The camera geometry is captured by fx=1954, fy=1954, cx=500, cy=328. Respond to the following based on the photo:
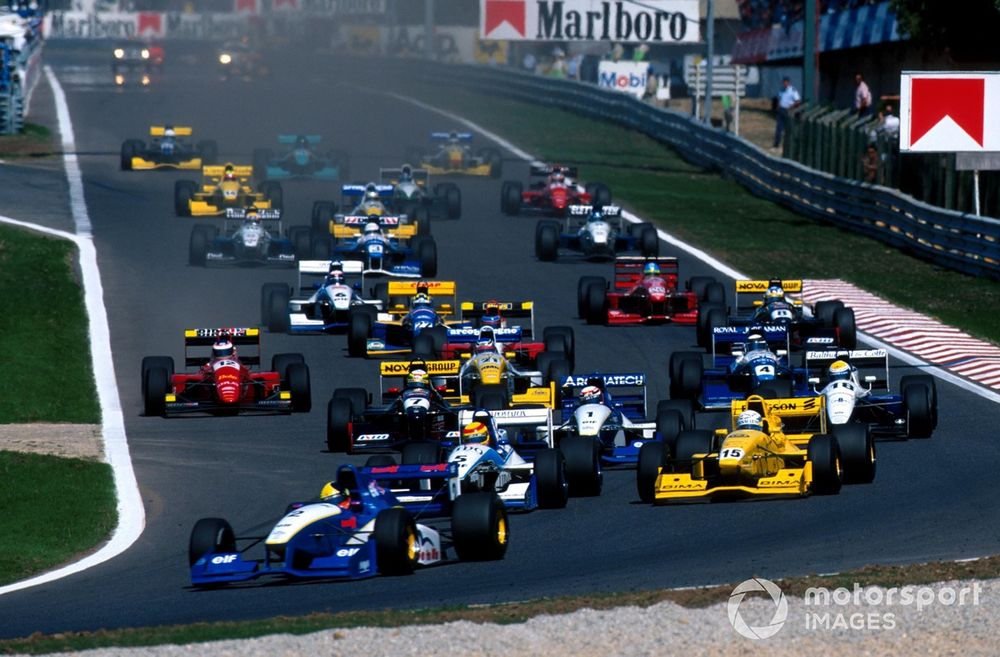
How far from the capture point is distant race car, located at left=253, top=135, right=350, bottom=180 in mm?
47406

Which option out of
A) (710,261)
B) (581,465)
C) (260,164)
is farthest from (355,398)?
(260,164)

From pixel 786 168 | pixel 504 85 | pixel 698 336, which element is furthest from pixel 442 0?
pixel 698 336

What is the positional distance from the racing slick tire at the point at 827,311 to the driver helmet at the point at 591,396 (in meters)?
7.10

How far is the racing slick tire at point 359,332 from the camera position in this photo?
28.4 meters

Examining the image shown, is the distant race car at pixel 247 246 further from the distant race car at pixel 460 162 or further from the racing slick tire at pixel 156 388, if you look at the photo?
the distant race car at pixel 460 162

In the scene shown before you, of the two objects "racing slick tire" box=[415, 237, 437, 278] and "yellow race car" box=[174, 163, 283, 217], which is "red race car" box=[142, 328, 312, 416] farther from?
"yellow race car" box=[174, 163, 283, 217]

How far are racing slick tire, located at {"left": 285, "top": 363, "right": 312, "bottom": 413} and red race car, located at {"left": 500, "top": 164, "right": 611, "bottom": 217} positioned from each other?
18.6m

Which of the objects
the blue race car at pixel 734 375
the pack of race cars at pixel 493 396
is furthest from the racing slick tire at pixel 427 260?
the blue race car at pixel 734 375

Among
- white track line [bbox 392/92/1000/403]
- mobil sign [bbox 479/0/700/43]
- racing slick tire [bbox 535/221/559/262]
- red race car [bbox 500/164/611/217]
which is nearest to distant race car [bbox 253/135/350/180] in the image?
red race car [bbox 500/164/611/217]

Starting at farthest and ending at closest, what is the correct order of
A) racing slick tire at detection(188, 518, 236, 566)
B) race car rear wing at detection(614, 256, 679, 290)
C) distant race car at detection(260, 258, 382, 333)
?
race car rear wing at detection(614, 256, 679, 290), distant race car at detection(260, 258, 382, 333), racing slick tire at detection(188, 518, 236, 566)

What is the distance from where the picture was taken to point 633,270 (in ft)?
108

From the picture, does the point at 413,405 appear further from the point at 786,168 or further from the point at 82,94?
the point at 82,94

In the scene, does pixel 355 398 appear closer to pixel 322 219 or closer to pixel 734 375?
pixel 734 375
